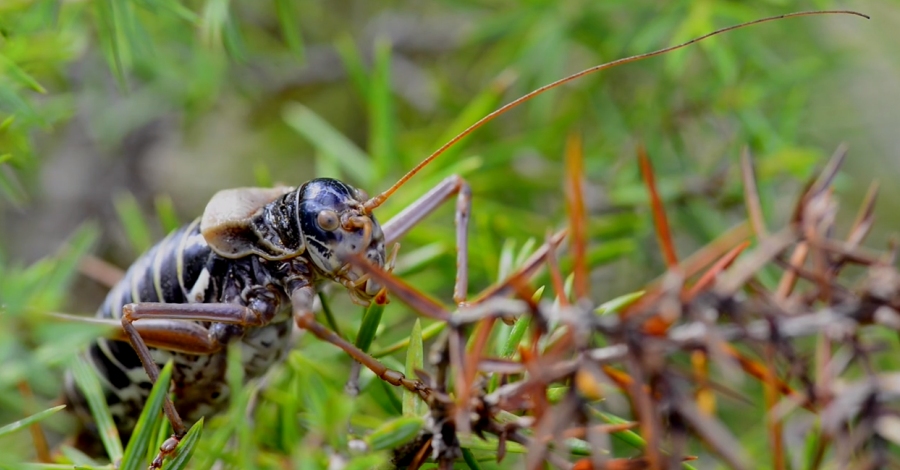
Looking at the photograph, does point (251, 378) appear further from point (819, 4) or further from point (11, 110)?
point (819, 4)

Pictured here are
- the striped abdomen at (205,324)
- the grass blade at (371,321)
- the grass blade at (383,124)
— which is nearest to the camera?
the grass blade at (371,321)

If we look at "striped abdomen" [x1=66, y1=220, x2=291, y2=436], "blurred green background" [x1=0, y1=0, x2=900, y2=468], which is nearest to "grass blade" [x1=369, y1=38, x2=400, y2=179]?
"blurred green background" [x1=0, y1=0, x2=900, y2=468]

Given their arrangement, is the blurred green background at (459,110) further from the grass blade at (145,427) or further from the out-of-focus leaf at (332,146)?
the grass blade at (145,427)

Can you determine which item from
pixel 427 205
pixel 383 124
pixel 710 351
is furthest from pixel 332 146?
pixel 710 351

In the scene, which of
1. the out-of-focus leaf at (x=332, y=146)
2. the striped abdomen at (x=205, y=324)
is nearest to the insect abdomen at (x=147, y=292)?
the striped abdomen at (x=205, y=324)

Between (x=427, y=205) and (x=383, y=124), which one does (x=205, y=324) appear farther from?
(x=383, y=124)

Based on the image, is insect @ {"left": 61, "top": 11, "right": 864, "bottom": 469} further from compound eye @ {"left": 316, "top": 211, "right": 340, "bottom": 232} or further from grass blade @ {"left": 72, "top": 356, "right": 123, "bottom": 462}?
grass blade @ {"left": 72, "top": 356, "right": 123, "bottom": 462}
